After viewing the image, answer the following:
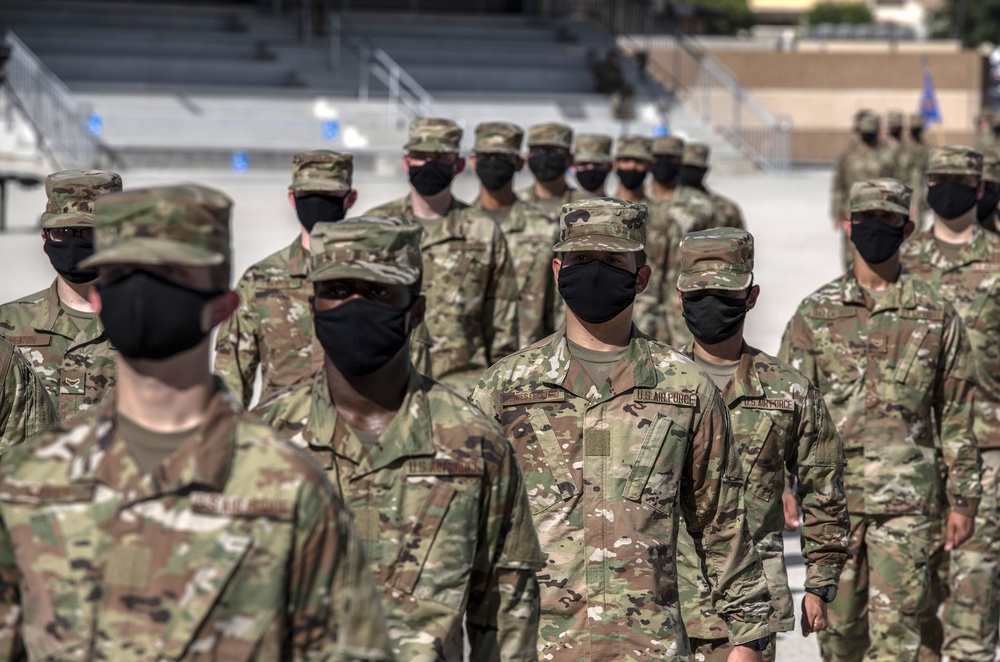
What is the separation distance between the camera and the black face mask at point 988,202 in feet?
33.7

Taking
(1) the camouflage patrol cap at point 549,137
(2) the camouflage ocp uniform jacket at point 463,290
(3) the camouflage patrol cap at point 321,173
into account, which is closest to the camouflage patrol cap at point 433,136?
(2) the camouflage ocp uniform jacket at point 463,290

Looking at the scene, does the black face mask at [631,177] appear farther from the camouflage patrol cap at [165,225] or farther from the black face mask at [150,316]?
the black face mask at [150,316]

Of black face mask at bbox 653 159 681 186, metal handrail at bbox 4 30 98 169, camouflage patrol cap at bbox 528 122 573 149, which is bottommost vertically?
metal handrail at bbox 4 30 98 169

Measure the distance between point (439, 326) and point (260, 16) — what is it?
31.2 metres

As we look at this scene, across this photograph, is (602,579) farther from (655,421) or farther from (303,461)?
(303,461)

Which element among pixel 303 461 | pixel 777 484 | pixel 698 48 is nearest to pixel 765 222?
pixel 698 48

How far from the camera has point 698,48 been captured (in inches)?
1613

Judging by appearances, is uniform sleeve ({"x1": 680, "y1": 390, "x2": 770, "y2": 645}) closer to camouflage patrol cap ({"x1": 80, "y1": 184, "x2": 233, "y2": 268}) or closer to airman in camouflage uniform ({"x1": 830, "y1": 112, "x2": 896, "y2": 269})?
camouflage patrol cap ({"x1": 80, "y1": 184, "x2": 233, "y2": 268})

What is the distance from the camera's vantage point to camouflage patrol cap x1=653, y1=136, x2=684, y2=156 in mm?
12492

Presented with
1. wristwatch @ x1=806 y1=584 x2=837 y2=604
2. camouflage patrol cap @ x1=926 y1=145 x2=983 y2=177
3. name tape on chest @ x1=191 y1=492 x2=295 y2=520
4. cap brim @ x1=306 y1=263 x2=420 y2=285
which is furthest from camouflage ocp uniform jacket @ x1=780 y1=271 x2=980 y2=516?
name tape on chest @ x1=191 y1=492 x2=295 y2=520

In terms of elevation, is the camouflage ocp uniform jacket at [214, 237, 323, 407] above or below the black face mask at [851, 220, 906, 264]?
below

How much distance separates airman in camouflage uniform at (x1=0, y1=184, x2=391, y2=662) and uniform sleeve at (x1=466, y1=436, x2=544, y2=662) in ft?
2.67

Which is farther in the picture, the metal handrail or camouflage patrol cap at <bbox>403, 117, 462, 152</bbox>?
the metal handrail

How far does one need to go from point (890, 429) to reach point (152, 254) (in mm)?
4810
